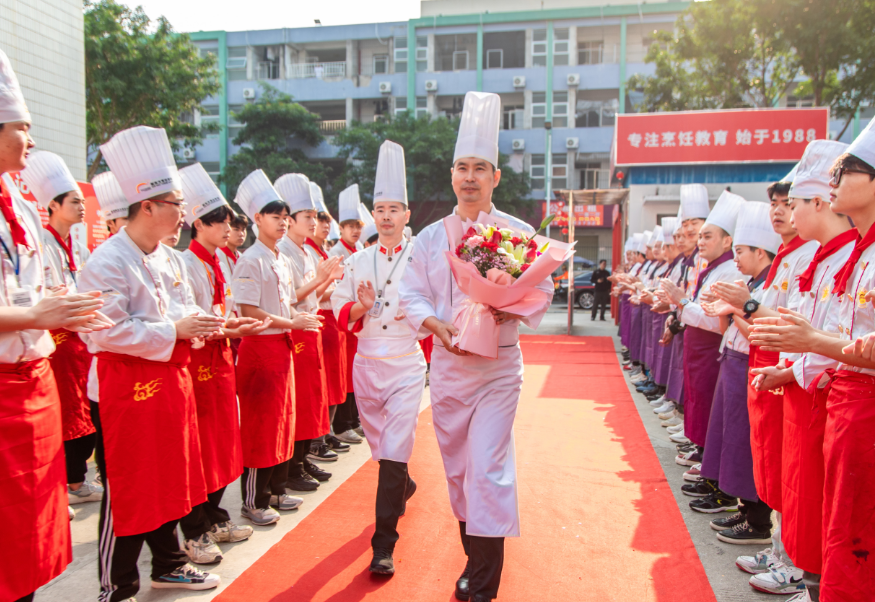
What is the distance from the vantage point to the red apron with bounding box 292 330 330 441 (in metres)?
4.34

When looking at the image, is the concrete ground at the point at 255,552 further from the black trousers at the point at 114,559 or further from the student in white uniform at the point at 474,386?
the student in white uniform at the point at 474,386

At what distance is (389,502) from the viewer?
3361mm

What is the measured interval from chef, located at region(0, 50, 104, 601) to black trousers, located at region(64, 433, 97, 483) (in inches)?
81.0

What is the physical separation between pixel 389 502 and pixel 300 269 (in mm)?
1965

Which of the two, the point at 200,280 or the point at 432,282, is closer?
the point at 432,282

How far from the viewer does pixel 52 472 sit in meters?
2.33

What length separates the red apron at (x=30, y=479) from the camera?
2143 millimetres

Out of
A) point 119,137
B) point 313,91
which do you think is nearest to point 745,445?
point 119,137

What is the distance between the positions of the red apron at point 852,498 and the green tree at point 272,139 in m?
24.5

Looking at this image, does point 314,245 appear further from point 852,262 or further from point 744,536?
point 852,262

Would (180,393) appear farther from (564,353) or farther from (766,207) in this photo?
(564,353)

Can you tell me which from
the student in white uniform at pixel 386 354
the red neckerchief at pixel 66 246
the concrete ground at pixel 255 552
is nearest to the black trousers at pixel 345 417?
the concrete ground at pixel 255 552

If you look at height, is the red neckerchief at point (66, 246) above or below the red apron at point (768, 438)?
above

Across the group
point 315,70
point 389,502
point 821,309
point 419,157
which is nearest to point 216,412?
point 389,502
